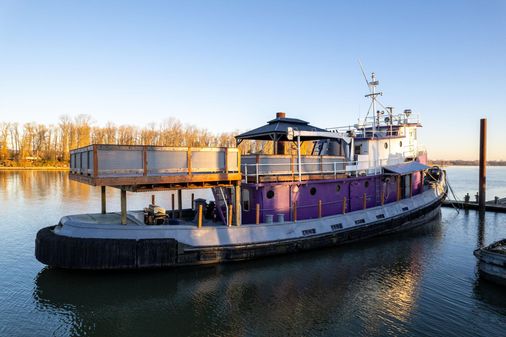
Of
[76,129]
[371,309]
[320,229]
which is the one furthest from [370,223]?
[76,129]

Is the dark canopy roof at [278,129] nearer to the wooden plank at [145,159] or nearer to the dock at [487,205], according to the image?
the wooden plank at [145,159]

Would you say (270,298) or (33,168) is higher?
(33,168)

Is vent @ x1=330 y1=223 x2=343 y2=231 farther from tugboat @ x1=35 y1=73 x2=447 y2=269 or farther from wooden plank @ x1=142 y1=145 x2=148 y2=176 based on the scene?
wooden plank @ x1=142 y1=145 x2=148 y2=176

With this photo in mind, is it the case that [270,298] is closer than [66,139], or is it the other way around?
[270,298]

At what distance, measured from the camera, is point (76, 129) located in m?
95.9

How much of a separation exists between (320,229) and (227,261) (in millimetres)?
5225

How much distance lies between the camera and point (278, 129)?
17.6 metres

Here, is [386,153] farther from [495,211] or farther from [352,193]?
[495,211]

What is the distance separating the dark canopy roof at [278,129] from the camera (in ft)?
57.6

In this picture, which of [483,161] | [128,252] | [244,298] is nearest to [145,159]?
[128,252]

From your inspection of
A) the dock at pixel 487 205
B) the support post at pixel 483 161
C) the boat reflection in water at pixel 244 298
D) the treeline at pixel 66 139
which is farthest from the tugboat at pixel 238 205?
the treeline at pixel 66 139

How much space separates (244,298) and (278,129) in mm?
9394

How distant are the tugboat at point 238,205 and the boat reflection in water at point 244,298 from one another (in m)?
0.79

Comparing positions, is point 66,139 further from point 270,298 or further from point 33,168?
point 270,298
